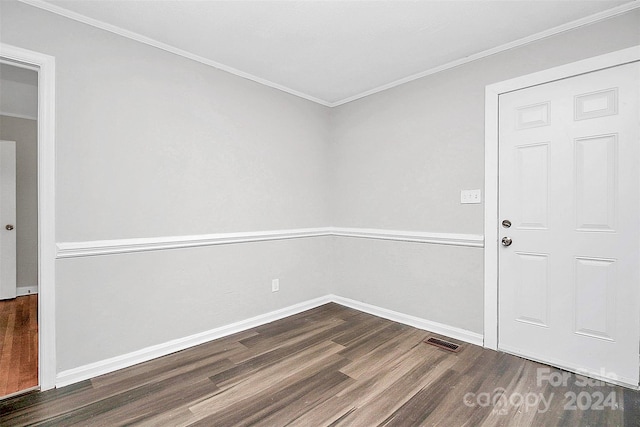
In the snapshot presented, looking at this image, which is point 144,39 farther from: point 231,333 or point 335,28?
point 231,333

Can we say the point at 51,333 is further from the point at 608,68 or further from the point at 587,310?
the point at 608,68

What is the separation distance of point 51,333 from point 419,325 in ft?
9.74

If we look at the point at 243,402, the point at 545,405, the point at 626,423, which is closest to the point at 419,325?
the point at 545,405

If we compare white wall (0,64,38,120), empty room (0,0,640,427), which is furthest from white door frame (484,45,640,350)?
white wall (0,64,38,120)

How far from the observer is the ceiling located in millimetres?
1957

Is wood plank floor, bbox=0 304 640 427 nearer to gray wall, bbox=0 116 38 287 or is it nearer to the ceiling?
the ceiling

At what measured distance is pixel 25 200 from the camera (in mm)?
4332

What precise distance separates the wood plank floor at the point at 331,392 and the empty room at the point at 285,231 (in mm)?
16

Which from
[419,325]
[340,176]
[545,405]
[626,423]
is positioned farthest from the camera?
[340,176]

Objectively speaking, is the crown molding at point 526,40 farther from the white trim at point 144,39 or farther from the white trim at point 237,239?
the white trim at point 237,239

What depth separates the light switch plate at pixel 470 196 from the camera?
261 centimetres

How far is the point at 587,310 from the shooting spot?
2.14m

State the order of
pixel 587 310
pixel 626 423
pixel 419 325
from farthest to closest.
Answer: pixel 419 325 < pixel 587 310 < pixel 626 423

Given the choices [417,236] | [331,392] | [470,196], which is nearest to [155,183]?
[331,392]
